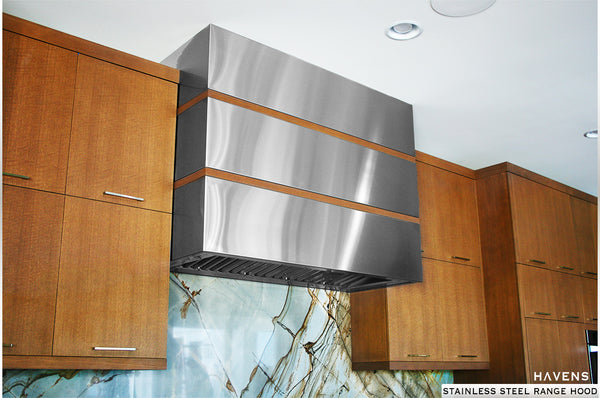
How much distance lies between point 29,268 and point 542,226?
3038mm

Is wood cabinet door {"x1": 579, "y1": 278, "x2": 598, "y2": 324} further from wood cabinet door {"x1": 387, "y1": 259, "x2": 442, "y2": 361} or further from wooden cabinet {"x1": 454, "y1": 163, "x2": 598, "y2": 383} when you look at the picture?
wood cabinet door {"x1": 387, "y1": 259, "x2": 442, "y2": 361}

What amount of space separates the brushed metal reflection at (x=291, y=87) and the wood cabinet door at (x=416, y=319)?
754 mm

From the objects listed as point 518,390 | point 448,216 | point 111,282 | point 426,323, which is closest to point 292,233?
point 111,282

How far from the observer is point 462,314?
358cm

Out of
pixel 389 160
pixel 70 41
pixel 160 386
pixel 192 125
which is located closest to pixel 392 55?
pixel 389 160

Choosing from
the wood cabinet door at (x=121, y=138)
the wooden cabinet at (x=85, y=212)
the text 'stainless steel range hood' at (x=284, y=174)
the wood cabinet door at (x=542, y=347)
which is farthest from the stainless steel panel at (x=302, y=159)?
the wood cabinet door at (x=542, y=347)

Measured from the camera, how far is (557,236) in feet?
13.1

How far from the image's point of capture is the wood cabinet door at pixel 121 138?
2.33m

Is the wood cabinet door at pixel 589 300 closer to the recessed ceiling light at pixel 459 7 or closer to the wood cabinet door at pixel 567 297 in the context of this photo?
the wood cabinet door at pixel 567 297

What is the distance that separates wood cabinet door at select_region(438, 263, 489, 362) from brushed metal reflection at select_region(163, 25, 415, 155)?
2.85 ft

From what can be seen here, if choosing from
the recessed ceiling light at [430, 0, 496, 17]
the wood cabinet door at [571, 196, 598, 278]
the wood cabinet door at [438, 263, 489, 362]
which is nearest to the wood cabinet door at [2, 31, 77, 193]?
the recessed ceiling light at [430, 0, 496, 17]

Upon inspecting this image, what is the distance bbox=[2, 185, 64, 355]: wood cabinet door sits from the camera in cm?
204

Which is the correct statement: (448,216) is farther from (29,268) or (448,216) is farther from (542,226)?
(29,268)

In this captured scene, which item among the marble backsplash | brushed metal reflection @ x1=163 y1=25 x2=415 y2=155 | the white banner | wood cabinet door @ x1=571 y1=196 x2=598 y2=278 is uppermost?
brushed metal reflection @ x1=163 y1=25 x2=415 y2=155
